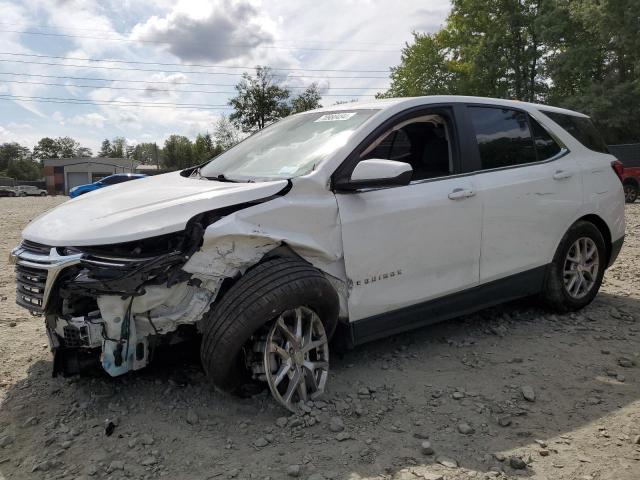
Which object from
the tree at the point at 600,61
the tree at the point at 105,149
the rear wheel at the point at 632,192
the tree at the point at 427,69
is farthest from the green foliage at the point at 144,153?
the rear wheel at the point at 632,192

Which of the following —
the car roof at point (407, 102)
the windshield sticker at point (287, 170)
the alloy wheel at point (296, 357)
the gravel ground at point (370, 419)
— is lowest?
the gravel ground at point (370, 419)

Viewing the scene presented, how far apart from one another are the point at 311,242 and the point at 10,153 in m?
124

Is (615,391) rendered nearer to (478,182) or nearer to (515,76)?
(478,182)

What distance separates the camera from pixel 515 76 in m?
32.6

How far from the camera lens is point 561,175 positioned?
423 centimetres

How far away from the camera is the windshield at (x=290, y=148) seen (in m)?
3.21

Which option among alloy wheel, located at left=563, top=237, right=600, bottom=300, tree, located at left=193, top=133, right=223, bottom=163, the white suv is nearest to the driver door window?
the white suv

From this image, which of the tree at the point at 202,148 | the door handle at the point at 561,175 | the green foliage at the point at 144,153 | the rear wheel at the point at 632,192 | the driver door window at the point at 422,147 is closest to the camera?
the driver door window at the point at 422,147

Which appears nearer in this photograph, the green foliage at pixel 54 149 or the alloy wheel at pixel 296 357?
the alloy wheel at pixel 296 357

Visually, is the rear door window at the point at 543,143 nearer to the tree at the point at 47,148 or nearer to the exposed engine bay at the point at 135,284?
the exposed engine bay at the point at 135,284

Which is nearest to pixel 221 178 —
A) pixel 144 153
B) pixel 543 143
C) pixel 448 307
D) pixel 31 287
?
pixel 31 287

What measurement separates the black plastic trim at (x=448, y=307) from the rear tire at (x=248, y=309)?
1.58ft

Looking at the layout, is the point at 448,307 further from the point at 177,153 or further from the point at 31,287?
the point at 177,153

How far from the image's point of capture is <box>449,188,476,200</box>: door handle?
3.50 meters
